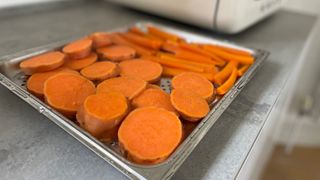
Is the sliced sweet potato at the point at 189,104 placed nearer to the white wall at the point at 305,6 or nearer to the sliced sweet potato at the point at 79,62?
the sliced sweet potato at the point at 79,62

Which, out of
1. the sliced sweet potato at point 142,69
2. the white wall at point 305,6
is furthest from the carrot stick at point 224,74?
the white wall at point 305,6

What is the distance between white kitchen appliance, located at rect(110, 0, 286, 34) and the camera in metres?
0.72

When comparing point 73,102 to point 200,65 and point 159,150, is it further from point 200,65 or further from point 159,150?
point 200,65

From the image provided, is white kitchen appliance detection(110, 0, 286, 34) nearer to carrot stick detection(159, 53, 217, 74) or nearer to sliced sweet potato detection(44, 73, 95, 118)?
carrot stick detection(159, 53, 217, 74)

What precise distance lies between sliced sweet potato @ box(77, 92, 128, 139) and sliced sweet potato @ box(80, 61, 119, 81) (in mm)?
96

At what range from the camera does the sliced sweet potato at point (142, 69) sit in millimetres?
526

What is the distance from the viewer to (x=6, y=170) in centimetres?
34

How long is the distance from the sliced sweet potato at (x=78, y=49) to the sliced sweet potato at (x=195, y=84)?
21 centimetres

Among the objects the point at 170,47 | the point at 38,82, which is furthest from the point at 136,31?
the point at 38,82

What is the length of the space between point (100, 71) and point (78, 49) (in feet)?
0.31

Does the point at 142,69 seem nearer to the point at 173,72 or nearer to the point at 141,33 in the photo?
the point at 173,72

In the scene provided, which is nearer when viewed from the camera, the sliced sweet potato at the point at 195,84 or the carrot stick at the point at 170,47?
the sliced sweet potato at the point at 195,84

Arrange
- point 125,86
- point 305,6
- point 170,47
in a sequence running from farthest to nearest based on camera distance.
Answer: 1. point 305,6
2. point 170,47
3. point 125,86

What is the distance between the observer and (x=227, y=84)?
52cm
